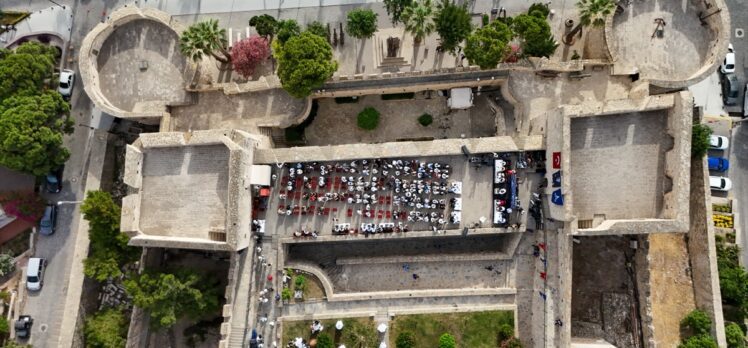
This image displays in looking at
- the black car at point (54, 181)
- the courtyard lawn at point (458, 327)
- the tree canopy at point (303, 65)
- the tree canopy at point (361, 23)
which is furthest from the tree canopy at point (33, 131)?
the courtyard lawn at point (458, 327)

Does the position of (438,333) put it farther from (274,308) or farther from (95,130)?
(95,130)

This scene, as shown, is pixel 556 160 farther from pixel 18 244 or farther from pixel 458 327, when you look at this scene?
pixel 18 244

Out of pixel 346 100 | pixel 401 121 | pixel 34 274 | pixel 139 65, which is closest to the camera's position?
pixel 139 65

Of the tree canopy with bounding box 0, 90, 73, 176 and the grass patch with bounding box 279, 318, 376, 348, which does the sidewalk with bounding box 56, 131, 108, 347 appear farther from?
the grass patch with bounding box 279, 318, 376, 348

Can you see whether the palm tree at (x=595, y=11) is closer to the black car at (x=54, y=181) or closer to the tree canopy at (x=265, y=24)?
the tree canopy at (x=265, y=24)

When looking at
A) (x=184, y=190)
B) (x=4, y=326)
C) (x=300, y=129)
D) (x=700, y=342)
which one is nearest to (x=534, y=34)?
(x=300, y=129)

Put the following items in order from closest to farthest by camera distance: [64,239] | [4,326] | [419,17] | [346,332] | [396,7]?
[419,17]
[346,332]
[396,7]
[4,326]
[64,239]
